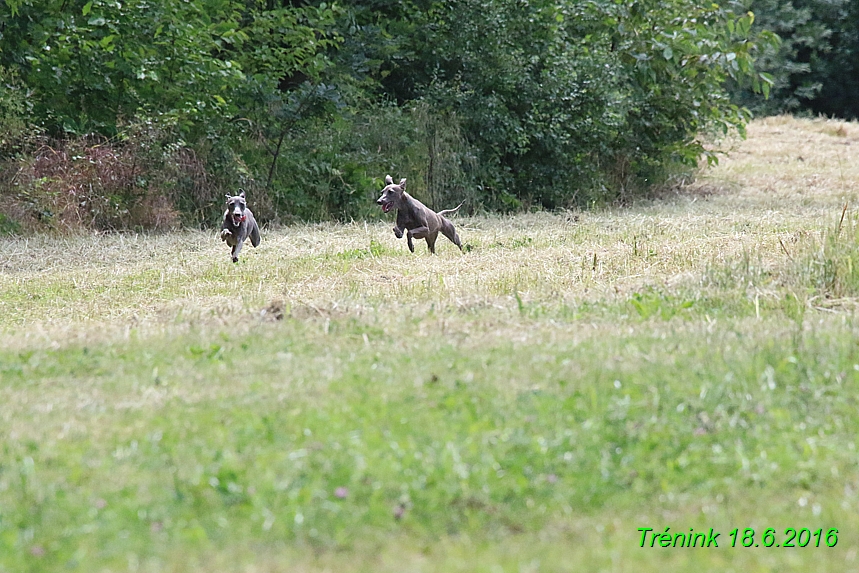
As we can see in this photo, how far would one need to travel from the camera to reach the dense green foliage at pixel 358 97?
17266mm

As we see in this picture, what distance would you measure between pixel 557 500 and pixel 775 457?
3.97 feet

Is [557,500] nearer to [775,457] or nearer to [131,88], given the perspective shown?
[775,457]

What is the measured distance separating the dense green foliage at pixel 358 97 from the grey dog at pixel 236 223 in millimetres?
5002

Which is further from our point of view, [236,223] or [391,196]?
[236,223]

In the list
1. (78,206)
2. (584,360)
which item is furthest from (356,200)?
(584,360)

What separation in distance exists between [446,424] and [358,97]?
15.4m

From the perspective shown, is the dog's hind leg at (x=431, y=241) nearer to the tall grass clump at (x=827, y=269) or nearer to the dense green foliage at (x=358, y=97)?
the tall grass clump at (x=827, y=269)

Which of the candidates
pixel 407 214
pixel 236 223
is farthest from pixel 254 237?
pixel 407 214

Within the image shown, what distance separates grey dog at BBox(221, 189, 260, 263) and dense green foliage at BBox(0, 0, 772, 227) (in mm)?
5002

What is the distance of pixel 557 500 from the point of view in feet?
16.3

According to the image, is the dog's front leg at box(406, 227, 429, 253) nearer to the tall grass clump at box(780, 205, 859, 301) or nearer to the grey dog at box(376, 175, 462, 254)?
the grey dog at box(376, 175, 462, 254)

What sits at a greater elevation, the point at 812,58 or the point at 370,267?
the point at 812,58

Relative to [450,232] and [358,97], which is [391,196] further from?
[358,97]

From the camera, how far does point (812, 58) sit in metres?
44.8
